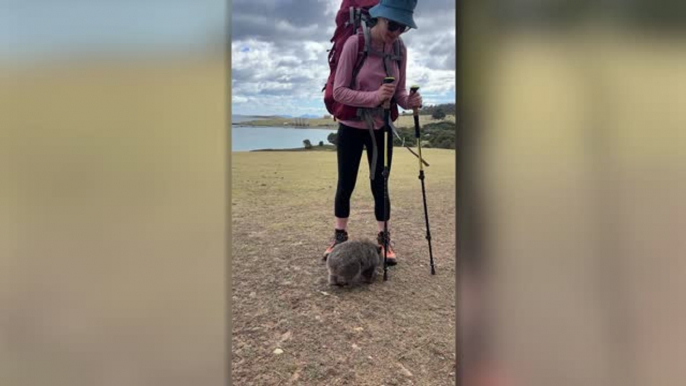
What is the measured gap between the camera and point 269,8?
766 mm

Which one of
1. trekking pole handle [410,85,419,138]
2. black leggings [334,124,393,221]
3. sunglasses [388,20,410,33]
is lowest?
black leggings [334,124,393,221]

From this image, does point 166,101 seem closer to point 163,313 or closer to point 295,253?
point 163,313

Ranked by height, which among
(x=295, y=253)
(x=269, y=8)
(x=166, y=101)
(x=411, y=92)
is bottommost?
(x=295, y=253)

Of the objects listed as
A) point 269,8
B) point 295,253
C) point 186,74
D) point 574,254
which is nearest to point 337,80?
point 269,8

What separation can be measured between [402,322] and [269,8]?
66 cm

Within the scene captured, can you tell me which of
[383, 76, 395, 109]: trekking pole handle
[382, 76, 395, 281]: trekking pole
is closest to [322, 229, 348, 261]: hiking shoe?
[382, 76, 395, 281]: trekking pole

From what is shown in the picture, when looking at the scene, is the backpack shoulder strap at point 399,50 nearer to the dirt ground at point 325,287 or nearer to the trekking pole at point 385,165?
the trekking pole at point 385,165

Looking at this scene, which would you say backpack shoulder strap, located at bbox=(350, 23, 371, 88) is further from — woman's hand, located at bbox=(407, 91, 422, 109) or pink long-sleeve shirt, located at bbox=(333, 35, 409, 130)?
woman's hand, located at bbox=(407, 91, 422, 109)

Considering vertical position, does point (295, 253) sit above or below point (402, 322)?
above

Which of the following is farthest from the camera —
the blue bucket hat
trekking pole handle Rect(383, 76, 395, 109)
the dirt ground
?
trekking pole handle Rect(383, 76, 395, 109)

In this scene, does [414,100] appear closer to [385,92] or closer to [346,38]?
[385,92]

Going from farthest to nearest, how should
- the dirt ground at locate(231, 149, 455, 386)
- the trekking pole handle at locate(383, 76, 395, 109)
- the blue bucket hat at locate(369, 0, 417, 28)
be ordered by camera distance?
the trekking pole handle at locate(383, 76, 395, 109) → the blue bucket hat at locate(369, 0, 417, 28) → the dirt ground at locate(231, 149, 455, 386)

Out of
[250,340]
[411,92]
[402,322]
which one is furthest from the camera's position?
[411,92]

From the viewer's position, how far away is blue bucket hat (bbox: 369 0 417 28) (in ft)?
2.98
